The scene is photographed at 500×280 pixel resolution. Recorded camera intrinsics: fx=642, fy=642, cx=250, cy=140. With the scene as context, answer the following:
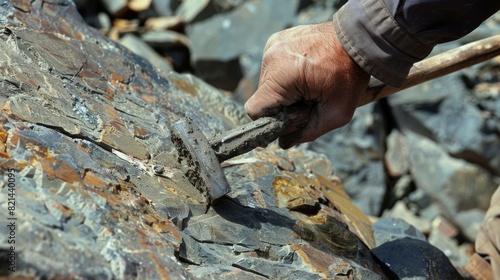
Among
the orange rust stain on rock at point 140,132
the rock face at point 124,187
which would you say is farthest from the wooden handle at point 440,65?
the orange rust stain on rock at point 140,132

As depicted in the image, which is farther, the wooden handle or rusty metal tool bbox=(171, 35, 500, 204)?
the wooden handle

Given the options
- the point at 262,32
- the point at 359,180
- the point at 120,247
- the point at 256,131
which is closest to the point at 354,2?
the point at 256,131

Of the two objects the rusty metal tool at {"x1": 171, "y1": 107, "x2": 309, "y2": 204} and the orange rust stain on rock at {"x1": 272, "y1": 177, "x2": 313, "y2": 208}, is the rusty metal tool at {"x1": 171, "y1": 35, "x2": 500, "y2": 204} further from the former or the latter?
the orange rust stain on rock at {"x1": 272, "y1": 177, "x2": 313, "y2": 208}

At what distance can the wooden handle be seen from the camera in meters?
2.48

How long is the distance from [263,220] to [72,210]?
2.58 feet

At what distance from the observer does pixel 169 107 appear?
283cm

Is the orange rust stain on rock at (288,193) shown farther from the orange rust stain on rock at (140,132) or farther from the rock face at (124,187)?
the orange rust stain on rock at (140,132)

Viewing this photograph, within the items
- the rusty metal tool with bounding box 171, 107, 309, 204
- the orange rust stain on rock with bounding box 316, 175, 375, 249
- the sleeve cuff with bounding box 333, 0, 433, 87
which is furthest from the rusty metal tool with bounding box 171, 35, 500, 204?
the orange rust stain on rock with bounding box 316, 175, 375, 249

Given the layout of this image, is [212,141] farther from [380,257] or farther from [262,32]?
[262,32]

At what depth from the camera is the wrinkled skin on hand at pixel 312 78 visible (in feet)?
7.10

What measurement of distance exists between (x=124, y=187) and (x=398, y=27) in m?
1.05

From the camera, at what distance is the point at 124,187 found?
6.65ft

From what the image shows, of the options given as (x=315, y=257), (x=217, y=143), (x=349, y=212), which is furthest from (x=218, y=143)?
(x=349, y=212)

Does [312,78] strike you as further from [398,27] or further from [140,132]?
[140,132]
